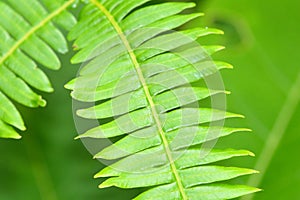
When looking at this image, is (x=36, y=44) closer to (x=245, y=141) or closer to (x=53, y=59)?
(x=53, y=59)

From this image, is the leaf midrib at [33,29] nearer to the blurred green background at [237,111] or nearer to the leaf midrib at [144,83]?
the leaf midrib at [144,83]

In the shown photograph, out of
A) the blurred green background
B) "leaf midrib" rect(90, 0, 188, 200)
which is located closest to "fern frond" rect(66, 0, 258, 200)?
"leaf midrib" rect(90, 0, 188, 200)

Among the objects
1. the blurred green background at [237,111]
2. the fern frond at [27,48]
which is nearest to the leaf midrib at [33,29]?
the fern frond at [27,48]

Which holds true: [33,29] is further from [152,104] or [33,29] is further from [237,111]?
[237,111]

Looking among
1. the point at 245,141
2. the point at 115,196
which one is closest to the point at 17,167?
the point at 115,196

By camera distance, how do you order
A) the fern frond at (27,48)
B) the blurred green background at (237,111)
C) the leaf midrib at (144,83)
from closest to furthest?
1. the leaf midrib at (144,83)
2. the fern frond at (27,48)
3. the blurred green background at (237,111)

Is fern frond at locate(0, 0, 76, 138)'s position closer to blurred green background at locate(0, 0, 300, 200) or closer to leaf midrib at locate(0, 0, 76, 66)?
leaf midrib at locate(0, 0, 76, 66)
